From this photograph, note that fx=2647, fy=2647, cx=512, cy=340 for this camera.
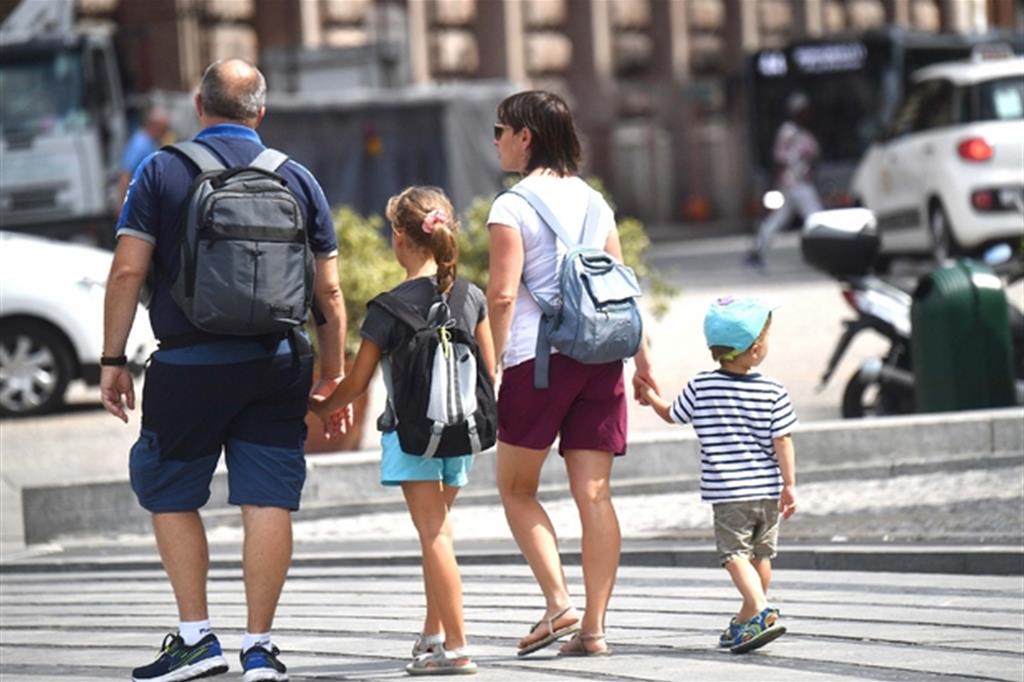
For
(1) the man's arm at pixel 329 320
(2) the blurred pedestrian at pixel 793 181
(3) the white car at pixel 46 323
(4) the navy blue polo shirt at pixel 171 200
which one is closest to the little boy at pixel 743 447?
(1) the man's arm at pixel 329 320

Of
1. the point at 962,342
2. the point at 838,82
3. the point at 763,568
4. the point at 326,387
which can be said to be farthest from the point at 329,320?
the point at 838,82

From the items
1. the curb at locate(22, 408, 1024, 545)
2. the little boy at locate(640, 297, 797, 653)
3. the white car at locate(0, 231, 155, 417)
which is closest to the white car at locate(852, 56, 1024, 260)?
the white car at locate(0, 231, 155, 417)

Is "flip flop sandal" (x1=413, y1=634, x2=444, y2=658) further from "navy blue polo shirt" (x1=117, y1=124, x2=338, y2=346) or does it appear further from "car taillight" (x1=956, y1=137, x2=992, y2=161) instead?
"car taillight" (x1=956, y1=137, x2=992, y2=161)

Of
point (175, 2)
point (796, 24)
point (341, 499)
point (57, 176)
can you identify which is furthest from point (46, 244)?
point (796, 24)

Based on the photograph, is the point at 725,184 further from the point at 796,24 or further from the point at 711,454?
the point at 711,454

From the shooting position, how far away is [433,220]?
24.5ft

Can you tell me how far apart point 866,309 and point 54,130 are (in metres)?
13.5

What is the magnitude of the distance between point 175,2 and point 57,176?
1475cm

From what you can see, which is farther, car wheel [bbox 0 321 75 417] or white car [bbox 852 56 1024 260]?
white car [bbox 852 56 1024 260]

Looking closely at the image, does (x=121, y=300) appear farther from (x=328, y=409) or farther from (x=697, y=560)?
(x=697, y=560)

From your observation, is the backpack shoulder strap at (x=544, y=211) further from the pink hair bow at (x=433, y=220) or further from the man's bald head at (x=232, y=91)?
the man's bald head at (x=232, y=91)

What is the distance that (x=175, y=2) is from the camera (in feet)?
130

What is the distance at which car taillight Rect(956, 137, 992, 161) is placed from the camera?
21.7 metres

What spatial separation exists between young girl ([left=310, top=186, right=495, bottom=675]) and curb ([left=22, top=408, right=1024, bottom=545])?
4736 mm
